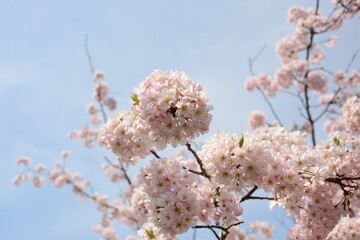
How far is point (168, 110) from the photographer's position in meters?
2.53

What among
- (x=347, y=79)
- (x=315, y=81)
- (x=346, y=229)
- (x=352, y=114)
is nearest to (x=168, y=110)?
(x=346, y=229)

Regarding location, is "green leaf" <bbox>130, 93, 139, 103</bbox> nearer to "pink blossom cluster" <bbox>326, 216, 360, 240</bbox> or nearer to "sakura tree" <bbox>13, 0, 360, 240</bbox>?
"sakura tree" <bbox>13, 0, 360, 240</bbox>

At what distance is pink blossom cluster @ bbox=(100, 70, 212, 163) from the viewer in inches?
98.0

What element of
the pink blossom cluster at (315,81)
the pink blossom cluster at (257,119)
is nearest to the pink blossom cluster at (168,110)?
the pink blossom cluster at (315,81)

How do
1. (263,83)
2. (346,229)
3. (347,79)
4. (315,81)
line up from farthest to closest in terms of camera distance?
(263,83)
(347,79)
(315,81)
(346,229)

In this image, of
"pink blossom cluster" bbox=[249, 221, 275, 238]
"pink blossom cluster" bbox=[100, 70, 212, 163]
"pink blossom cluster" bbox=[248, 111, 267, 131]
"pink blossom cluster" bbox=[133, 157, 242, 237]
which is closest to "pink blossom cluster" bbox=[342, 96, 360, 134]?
"pink blossom cluster" bbox=[133, 157, 242, 237]

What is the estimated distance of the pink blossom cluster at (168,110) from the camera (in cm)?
249

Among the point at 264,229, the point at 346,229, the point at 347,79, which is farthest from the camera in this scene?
the point at 264,229

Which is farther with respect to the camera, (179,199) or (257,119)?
(257,119)

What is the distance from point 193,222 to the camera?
277 centimetres

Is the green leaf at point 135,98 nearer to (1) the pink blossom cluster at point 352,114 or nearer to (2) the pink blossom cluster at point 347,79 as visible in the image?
(1) the pink blossom cluster at point 352,114

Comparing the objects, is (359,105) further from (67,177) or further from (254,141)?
(67,177)

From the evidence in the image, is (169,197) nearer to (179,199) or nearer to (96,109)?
(179,199)

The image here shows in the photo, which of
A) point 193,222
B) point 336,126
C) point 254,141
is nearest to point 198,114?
point 254,141
